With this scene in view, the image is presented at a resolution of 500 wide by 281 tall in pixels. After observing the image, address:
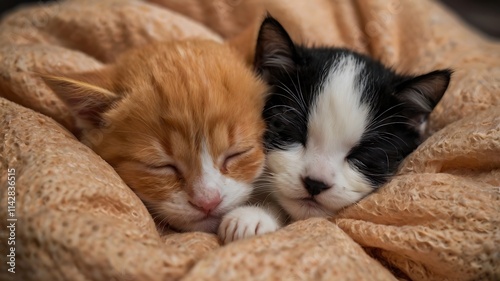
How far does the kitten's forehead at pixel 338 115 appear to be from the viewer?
4.06 ft

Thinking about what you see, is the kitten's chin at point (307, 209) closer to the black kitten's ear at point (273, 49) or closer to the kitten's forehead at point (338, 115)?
the kitten's forehead at point (338, 115)

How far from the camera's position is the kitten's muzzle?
1.18 m

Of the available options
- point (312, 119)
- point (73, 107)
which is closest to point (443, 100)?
point (312, 119)

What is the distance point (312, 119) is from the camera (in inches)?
49.8

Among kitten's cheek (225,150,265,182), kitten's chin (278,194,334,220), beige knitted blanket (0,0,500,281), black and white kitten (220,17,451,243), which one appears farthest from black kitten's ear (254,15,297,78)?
kitten's chin (278,194,334,220)

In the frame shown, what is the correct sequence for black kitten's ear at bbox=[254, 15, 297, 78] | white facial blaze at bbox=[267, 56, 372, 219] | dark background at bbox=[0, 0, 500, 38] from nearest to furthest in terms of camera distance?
white facial blaze at bbox=[267, 56, 372, 219] < black kitten's ear at bbox=[254, 15, 297, 78] < dark background at bbox=[0, 0, 500, 38]

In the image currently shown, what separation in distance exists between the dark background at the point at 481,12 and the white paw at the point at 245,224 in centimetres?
267

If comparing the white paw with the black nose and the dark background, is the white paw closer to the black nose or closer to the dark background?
the black nose

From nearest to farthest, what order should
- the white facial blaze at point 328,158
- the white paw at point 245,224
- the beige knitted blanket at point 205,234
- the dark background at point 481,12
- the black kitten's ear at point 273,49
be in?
the beige knitted blanket at point 205,234
the white paw at point 245,224
the white facial blaze at point 328,158
the black kitten's ear at point 273,49
the dark background at point 481,12

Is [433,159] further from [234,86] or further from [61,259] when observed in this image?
[61,259]

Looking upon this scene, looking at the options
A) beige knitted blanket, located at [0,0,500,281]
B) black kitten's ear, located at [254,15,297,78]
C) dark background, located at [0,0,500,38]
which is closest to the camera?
beige knitted blanket, located at [0,0,500,281]

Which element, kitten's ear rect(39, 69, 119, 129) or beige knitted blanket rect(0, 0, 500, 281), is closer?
beige knitted blanket rect(0, 0, 500, 281)

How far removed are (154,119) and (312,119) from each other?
42cm

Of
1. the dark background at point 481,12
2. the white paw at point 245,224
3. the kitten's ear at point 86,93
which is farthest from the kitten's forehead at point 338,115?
the dark background at point 481,12
